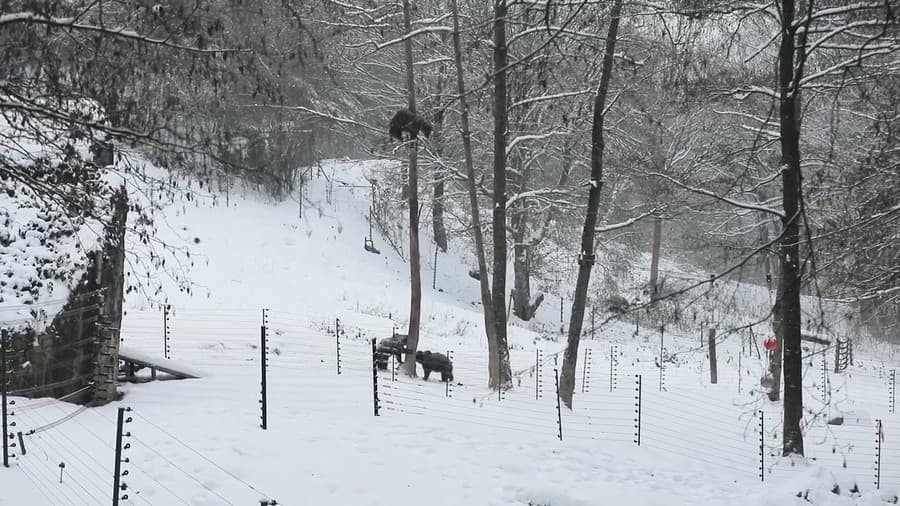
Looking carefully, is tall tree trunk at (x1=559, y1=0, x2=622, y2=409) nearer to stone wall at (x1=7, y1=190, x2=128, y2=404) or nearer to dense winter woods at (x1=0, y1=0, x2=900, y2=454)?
dense winter woods at (x1=0, y1=0, x2=900, y2=454)

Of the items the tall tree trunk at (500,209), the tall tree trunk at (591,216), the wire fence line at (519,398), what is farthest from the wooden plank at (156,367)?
the tall tree trunk at (591,216)

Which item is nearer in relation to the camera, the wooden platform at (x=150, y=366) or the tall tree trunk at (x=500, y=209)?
the wooden platform at (x=150, y=366)

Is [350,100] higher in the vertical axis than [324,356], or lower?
higher

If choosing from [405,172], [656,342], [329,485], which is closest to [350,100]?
[405,172]

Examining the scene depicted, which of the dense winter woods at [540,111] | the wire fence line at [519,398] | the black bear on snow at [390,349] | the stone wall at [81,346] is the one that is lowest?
the wire fence line at [519,398]

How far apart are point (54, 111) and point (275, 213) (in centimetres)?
2491

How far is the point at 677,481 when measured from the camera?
31.3ft

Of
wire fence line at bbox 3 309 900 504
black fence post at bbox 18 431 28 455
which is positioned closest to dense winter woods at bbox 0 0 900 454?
wire fence line at bbox 3 309 900 504

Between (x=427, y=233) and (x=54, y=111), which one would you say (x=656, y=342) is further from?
(x=54, y=111)

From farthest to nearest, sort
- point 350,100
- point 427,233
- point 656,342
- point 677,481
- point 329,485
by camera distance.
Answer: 1. point 427,233
2. point 656,342
3. point 350,100
4. point 677,481
5. point 329,485

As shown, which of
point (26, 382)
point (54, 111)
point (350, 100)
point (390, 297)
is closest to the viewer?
point (54, 111)

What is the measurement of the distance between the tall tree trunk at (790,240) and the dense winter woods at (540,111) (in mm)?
32

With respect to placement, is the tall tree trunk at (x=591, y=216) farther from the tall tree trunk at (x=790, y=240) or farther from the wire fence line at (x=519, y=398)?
the tall tree trunk at (x=790, y=240)

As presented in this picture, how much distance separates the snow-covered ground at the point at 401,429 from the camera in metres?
8.48
